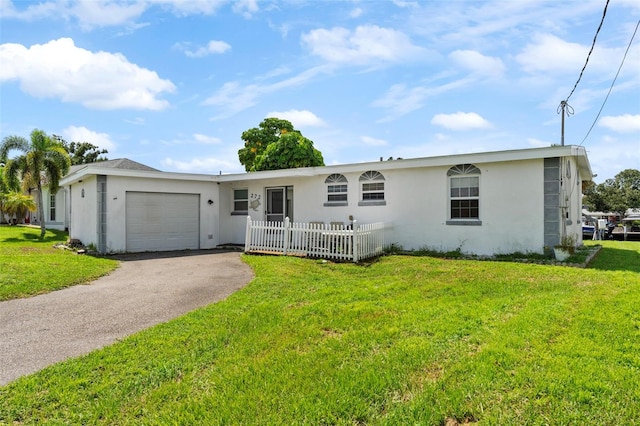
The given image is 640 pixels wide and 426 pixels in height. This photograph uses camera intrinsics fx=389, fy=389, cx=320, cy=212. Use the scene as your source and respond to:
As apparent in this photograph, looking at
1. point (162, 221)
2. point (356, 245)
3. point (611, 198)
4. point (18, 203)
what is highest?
point (611, 198)

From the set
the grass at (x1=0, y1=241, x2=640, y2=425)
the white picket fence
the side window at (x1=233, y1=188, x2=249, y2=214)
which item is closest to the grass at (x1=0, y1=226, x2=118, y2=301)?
the grass at (x1=0, y1=241, x2=640, y2=425)

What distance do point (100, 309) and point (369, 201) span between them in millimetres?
8816

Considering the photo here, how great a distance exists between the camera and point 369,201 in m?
13.0

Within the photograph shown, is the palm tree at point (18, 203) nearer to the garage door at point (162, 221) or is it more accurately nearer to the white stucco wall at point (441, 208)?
the garage door at point (162, 221)

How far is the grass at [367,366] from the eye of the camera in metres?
2.98

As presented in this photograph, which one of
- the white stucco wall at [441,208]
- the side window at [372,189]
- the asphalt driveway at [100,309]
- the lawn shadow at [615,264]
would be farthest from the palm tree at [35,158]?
the lawn shadow at [615,264]

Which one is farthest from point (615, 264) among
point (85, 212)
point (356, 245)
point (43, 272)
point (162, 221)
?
point (85, 212)

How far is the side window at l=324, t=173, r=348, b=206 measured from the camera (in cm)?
1357

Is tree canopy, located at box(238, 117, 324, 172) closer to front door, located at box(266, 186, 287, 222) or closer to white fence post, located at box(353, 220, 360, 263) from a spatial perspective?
front door, located at box(266, 186, 287, 222)

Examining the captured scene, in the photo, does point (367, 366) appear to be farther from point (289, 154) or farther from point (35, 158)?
point (289, 154)

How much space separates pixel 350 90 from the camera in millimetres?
11219

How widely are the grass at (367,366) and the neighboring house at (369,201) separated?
473 centimetres

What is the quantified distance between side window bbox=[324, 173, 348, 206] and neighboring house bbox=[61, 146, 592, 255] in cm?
4

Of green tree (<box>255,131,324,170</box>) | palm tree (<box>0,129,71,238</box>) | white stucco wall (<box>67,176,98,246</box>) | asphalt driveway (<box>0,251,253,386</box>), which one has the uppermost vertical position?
green tree (<box>255,131,324,170</box>)
